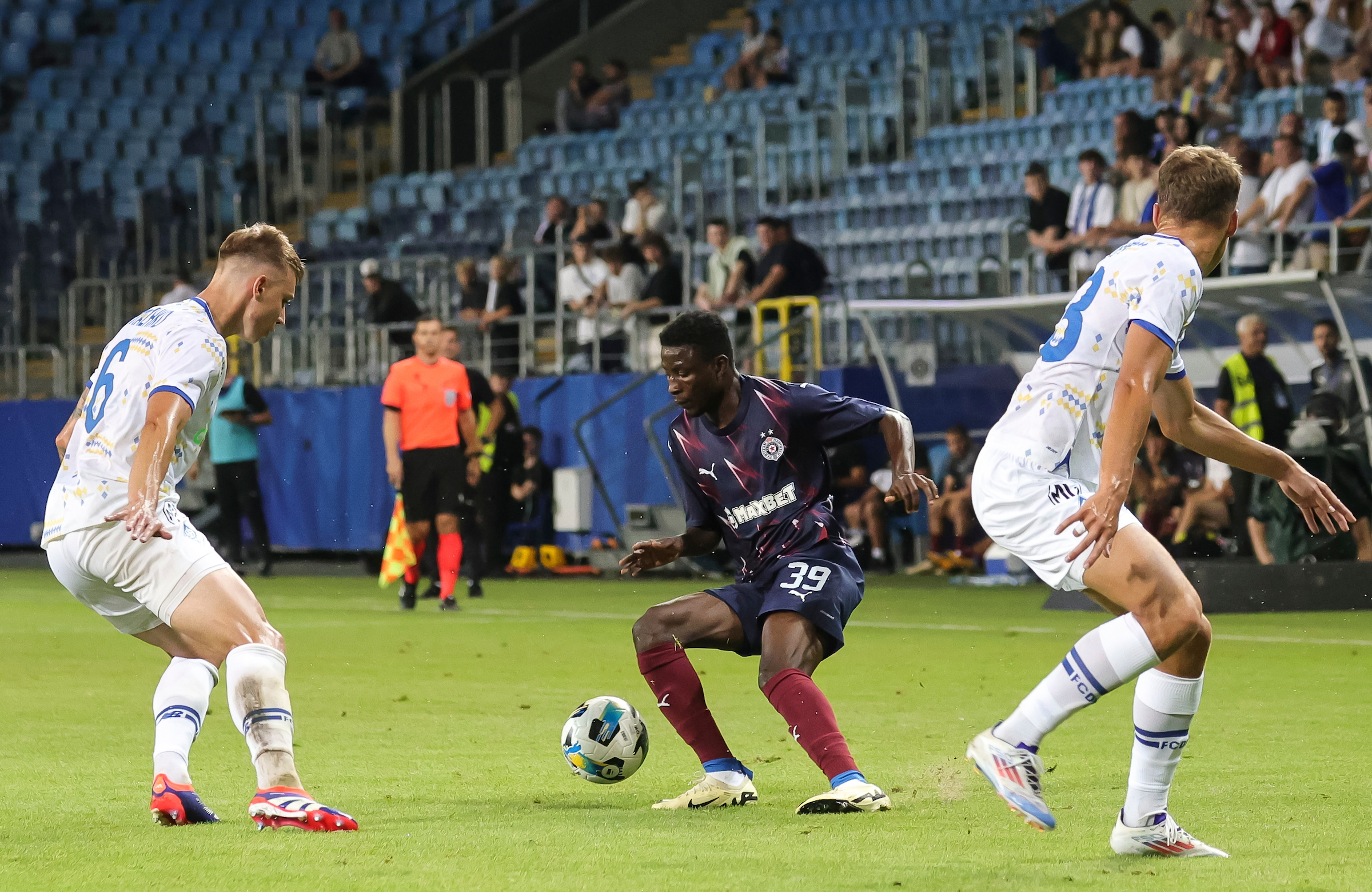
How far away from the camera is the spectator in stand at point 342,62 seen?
3116 centimetres

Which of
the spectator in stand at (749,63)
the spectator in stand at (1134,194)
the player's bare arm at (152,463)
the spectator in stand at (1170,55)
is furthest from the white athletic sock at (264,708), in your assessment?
the spectator in stand at (749,63)

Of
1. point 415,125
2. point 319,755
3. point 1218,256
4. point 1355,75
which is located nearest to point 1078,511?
point 1218,256

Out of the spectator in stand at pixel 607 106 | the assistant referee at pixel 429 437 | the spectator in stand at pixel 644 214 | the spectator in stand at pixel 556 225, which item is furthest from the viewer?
the spectator in stand at pixel 607 106

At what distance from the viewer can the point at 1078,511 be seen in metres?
5.10

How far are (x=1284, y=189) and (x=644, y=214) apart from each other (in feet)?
24.6

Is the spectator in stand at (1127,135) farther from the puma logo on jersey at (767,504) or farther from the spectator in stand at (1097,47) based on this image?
the puma logo on jersey at (767,504)

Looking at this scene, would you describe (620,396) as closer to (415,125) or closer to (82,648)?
(82,648)

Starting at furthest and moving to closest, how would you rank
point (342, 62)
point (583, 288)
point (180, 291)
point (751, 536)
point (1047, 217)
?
point (342, 62) → point (180, 291) → point (583, 288) → point (1047, 217) → point (751, 536)

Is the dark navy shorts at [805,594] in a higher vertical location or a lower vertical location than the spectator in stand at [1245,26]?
lower

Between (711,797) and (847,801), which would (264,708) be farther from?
(847,801)

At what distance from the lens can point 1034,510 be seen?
5441mm

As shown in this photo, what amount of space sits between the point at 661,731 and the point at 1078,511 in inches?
145

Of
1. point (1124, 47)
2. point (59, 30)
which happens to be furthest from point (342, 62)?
point (1124, 47)

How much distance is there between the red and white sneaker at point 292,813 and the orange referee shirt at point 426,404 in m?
9.35
